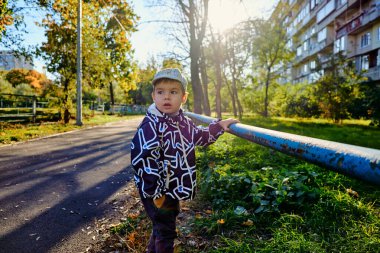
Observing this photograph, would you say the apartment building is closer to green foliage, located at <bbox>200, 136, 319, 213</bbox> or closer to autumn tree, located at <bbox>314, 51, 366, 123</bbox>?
autumn tree, located at <bbox>314, 51, 366, 123</bbox>

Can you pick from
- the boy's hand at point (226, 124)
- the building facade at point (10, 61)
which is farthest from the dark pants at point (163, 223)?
the building facade at point (10, 61)

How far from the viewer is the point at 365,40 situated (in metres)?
29.0

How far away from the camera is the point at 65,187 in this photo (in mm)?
4418

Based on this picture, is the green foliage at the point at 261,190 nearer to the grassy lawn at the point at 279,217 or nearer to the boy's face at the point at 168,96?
the grassy lawn at the point at 279,217

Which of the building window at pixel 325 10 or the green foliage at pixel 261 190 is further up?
the building window at pixel 325 10

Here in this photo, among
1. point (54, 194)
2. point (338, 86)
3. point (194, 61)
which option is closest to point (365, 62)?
point (338, 86)

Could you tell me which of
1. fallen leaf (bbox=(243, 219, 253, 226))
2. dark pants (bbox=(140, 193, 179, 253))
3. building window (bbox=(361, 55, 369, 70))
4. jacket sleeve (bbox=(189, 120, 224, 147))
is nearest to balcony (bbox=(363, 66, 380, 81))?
building window (bbox=(361, 55, 369, 70))

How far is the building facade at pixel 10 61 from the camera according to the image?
40.3ft

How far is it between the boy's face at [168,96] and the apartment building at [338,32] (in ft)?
60.6

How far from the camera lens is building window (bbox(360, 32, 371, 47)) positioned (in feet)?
92.6

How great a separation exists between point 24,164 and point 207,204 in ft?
14.5

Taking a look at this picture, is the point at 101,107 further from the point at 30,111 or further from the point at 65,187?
the point at 65,187

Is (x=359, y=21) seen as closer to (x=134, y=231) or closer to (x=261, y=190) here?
(x=261, y=190)

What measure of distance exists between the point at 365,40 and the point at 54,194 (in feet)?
110
